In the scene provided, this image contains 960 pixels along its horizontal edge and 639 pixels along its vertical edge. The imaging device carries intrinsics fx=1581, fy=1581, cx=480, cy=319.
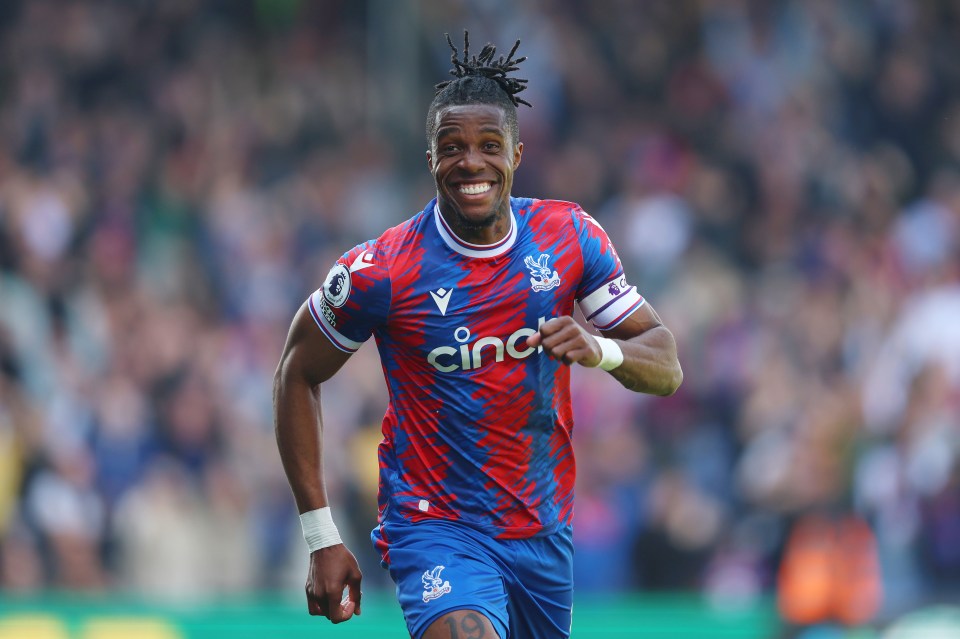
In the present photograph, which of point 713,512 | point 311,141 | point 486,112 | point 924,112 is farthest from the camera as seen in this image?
point 311,141

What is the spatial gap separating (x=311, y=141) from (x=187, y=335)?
2867 mm

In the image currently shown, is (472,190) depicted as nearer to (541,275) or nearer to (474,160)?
(474,160)

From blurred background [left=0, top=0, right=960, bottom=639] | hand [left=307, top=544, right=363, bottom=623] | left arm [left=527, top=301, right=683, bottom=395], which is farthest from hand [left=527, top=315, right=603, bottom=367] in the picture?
blurred background [left=0, top=0, right=960, bottom=639]

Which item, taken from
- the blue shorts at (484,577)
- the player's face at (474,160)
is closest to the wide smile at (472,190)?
the player's face at (474,160)

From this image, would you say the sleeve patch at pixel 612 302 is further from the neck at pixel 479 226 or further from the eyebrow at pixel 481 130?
the eyebrow at pixel 481 130

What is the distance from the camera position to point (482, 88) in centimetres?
553

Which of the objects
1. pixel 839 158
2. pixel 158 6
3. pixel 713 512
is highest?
pixel 158 6

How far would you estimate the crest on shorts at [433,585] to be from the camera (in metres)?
5.36

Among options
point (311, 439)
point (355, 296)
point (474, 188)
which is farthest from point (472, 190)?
point (311, 439)

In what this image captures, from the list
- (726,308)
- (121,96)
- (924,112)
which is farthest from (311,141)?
(924,112)

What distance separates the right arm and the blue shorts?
19cm

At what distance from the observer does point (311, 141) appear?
15242 mm

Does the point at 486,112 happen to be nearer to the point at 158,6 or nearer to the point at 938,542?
the point at 938,542

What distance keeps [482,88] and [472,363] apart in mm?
964
